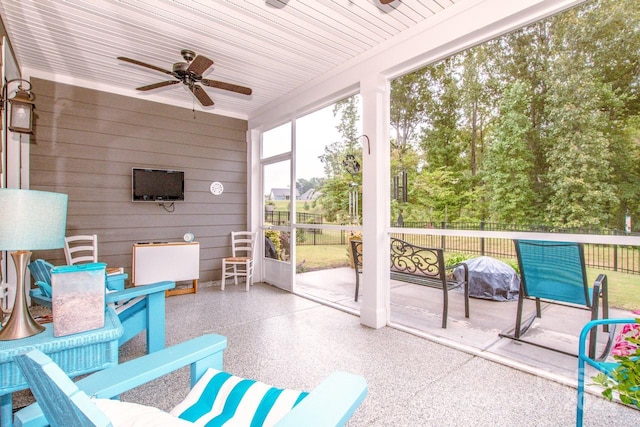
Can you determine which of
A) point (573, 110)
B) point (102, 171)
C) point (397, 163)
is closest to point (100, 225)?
point (102, 171)

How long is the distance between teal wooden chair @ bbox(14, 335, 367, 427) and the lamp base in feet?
1.76

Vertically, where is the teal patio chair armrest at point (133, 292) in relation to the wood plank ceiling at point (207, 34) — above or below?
below

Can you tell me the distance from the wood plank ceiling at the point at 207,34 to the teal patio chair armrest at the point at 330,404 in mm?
2820

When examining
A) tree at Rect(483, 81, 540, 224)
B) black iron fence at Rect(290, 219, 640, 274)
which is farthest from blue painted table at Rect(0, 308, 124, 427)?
tree at Rect(483, 81, 540, 224)

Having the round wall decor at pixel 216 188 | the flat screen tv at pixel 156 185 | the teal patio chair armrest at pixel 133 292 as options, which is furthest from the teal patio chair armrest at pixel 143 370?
the round wall decor at pixel 216 188

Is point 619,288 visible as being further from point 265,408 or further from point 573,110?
point 265,408

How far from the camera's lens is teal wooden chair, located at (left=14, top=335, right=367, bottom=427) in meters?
0.68

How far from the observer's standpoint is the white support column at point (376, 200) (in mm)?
3396

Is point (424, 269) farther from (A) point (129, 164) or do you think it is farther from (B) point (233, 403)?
(A) point (129, 164)

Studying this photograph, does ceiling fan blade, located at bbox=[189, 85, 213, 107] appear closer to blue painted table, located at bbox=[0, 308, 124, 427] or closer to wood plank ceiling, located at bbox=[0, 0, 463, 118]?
wood plank ceiling, located at bbox=[0, 0, 463, 118]

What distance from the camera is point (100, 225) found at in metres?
4.40

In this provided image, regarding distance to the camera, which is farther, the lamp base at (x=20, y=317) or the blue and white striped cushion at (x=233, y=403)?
the lamp base at (x=20, y=317)

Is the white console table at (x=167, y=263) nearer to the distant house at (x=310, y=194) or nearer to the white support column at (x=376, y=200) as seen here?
the distant house at (x=310, y=194)

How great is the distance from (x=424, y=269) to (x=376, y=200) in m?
0.87
